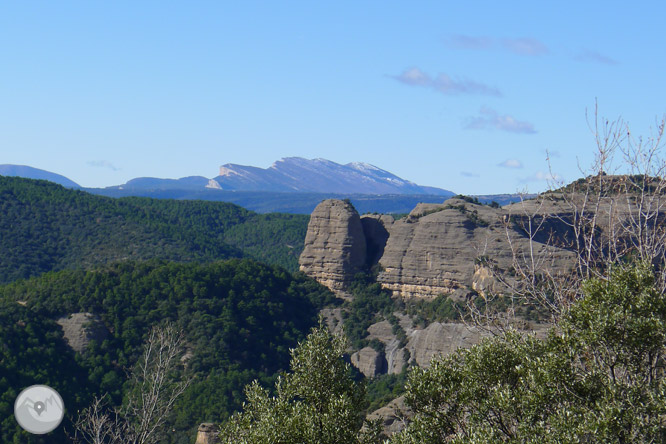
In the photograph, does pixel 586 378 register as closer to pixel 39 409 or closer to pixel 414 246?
pixel 39 409

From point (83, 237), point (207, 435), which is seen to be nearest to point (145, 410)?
point (207, 435)

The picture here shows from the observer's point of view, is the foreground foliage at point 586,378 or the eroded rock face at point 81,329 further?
the eroded rock face at point 81,329

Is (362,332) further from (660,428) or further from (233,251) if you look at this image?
(660,428)

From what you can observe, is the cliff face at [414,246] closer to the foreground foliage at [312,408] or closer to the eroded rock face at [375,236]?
the eroded rock face at [375,236]

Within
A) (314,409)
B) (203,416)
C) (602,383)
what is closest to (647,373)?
(602,383)

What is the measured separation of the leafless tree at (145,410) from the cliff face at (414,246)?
22.5 m

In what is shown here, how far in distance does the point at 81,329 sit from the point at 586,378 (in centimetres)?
5025

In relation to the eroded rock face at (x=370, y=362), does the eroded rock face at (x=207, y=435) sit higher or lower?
higher

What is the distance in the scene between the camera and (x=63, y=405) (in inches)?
1875

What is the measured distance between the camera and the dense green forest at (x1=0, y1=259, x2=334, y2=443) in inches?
2004

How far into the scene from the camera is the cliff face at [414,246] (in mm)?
69062

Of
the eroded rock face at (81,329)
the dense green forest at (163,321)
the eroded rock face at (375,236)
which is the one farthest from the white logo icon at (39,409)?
the eroded rock face at (375,236)

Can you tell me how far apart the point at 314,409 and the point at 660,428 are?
764cm

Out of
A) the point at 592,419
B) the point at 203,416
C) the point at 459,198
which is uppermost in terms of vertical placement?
the point at 459,198
